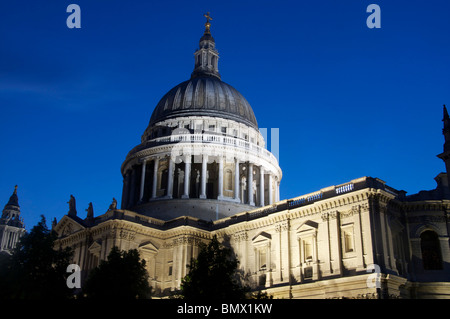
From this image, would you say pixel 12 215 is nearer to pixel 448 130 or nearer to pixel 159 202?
pixel 159 202

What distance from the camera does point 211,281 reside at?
3672 cm

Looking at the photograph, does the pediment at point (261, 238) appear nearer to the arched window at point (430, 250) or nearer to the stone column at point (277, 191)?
the arched window at point (430, 250)

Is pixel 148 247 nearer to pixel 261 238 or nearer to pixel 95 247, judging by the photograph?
pixel 95 247

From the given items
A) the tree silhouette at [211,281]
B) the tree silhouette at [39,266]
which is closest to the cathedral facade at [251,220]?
the tree silhouette at [211,281]

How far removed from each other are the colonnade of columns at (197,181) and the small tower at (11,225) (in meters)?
57.0

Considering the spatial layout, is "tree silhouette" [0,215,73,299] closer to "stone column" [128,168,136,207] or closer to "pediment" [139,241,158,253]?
"pediment" [139,241,158,253]

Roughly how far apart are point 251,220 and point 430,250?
1550cm

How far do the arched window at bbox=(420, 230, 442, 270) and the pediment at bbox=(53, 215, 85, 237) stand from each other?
3159 cm

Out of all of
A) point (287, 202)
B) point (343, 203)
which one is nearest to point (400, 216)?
point (343, 203)

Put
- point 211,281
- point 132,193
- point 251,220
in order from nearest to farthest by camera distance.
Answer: point 211,281
point 251,220
point 132,193

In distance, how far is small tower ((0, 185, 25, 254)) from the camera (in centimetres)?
11931

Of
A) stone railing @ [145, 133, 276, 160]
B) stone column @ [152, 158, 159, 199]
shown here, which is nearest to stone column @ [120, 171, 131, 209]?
stone railing @ [145, 133, 276, 160]

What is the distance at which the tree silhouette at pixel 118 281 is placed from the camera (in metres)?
35.4

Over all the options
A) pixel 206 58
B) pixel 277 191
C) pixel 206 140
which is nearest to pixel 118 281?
pixel 206 140
